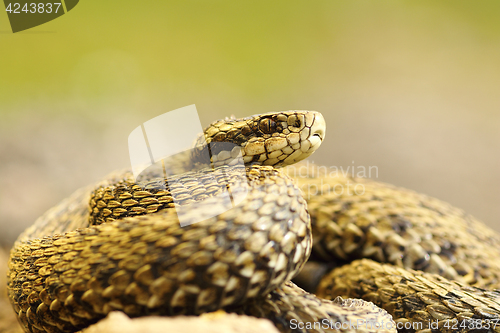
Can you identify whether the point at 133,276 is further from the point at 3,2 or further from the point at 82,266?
the point at 3,2

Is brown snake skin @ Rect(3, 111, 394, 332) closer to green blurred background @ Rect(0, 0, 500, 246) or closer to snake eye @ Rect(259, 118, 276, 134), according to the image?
snake eye @ Rect(259, 118, 276, 134)

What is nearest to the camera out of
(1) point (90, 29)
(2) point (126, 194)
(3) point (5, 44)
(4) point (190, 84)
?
(2) point (126, 194)

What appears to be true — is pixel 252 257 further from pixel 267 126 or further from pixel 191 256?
pixel 267 126

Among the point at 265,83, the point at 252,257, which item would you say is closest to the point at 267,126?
the point at 252,257

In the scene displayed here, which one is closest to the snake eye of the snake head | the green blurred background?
the snake head

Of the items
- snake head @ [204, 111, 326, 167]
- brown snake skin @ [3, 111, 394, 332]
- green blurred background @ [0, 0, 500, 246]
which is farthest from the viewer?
green blurred background @ [0, 0, 500, 246]

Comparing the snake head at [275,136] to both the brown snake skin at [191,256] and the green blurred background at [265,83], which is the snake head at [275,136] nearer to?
the brown snake skin at [191,256]

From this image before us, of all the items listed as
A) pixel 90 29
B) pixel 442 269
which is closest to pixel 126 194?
pixel 442 269
